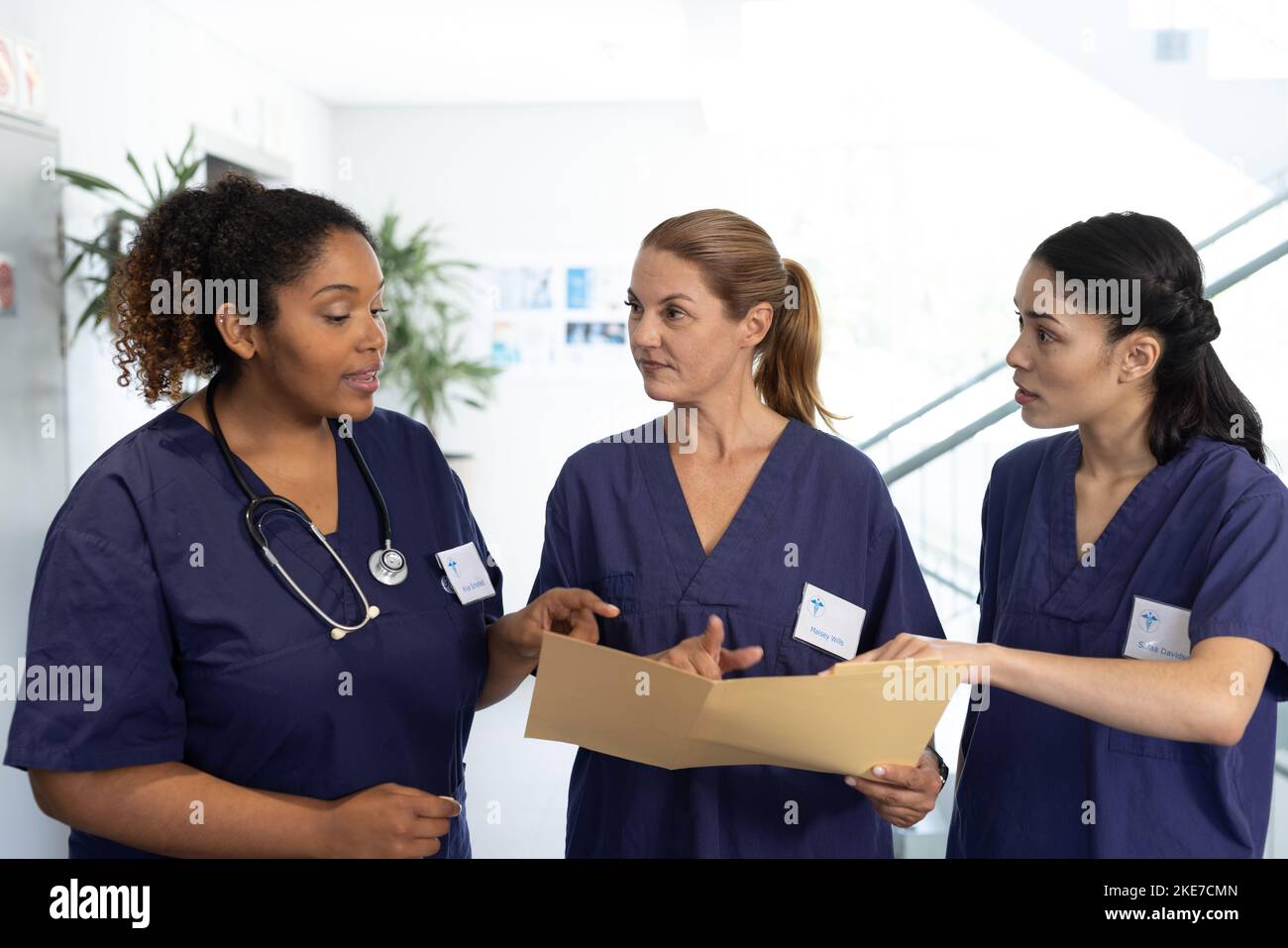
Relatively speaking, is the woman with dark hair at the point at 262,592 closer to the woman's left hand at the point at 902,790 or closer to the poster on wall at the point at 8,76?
the woman's left hand at the point at 902,790

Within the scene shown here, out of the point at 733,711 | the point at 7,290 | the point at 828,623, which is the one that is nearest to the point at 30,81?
the point at 7,290

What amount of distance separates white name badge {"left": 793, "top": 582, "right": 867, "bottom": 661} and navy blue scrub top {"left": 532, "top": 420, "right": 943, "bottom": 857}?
0.02m

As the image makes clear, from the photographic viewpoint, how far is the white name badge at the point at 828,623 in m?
1.38

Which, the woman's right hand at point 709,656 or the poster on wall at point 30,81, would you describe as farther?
the poster on wall at point 30,81

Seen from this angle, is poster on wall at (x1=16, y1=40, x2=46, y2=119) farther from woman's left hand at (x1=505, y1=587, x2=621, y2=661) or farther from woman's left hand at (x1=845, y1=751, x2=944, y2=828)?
woman's left hand at (x1=845, y1=751, x2=944, y2=828)

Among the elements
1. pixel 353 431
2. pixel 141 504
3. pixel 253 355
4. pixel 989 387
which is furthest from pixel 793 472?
pixel 989 387

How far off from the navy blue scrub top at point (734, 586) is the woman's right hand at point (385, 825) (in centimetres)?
36


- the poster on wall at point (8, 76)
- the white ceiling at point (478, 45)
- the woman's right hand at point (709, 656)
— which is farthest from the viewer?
the white ceiling at point (478, 45)

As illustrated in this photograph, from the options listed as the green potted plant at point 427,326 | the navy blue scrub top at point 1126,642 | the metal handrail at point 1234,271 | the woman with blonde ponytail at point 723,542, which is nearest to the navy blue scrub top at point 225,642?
the woman with blonde ponytail at point 723,542

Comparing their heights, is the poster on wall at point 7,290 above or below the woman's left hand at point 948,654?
above

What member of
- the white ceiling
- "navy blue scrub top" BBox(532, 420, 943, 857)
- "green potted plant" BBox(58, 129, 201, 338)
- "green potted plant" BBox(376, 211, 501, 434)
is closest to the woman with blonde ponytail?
"navy blue scrub top" BBox(532, 420, 943, 857)

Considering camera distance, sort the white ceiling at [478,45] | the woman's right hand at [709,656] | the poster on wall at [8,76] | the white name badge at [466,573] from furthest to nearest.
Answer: the white ceiling at [478,45], the poster on wall at [8,76], the white name badge at [466,573], the woman's right hand at [709,656]

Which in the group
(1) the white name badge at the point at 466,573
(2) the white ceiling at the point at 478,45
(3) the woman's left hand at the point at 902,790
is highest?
(2) the white ceiling at the point at 478,45
